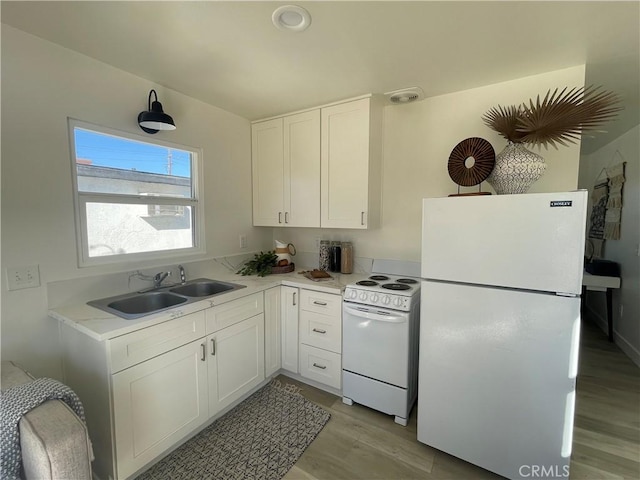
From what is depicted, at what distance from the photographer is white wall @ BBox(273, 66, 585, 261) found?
6.49 feet

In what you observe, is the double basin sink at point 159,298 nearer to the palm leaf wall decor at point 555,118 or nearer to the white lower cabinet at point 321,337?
the white lower cabinet at point 321,337

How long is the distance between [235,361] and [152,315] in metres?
0.77

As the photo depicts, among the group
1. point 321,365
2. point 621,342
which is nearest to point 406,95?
point 321,365

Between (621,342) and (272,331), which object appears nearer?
(272,331)

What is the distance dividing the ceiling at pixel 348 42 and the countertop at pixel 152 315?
1517 millimetres

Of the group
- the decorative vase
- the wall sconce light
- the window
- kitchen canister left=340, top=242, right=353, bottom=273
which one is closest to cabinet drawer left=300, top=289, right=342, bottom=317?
kitchen canister left=340, top=242, right=353, bottom=273

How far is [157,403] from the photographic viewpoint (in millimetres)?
1606

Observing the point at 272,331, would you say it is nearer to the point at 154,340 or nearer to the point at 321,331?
the point at 321,331

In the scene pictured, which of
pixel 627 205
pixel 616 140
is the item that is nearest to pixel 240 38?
pixel 627 205

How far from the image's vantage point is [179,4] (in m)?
1.31

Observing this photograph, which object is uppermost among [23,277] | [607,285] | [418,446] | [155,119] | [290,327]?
[155,119]

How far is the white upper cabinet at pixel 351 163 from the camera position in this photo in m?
2.35

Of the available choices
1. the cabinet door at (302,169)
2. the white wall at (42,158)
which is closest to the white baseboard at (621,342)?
the cabinet door at (302,169)

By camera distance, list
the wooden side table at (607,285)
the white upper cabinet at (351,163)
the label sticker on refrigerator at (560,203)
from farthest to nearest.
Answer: the wooden side table at (607,285) → the white upper cabinet at (351,163) → the label sticker on refrigerator at (560,203)
